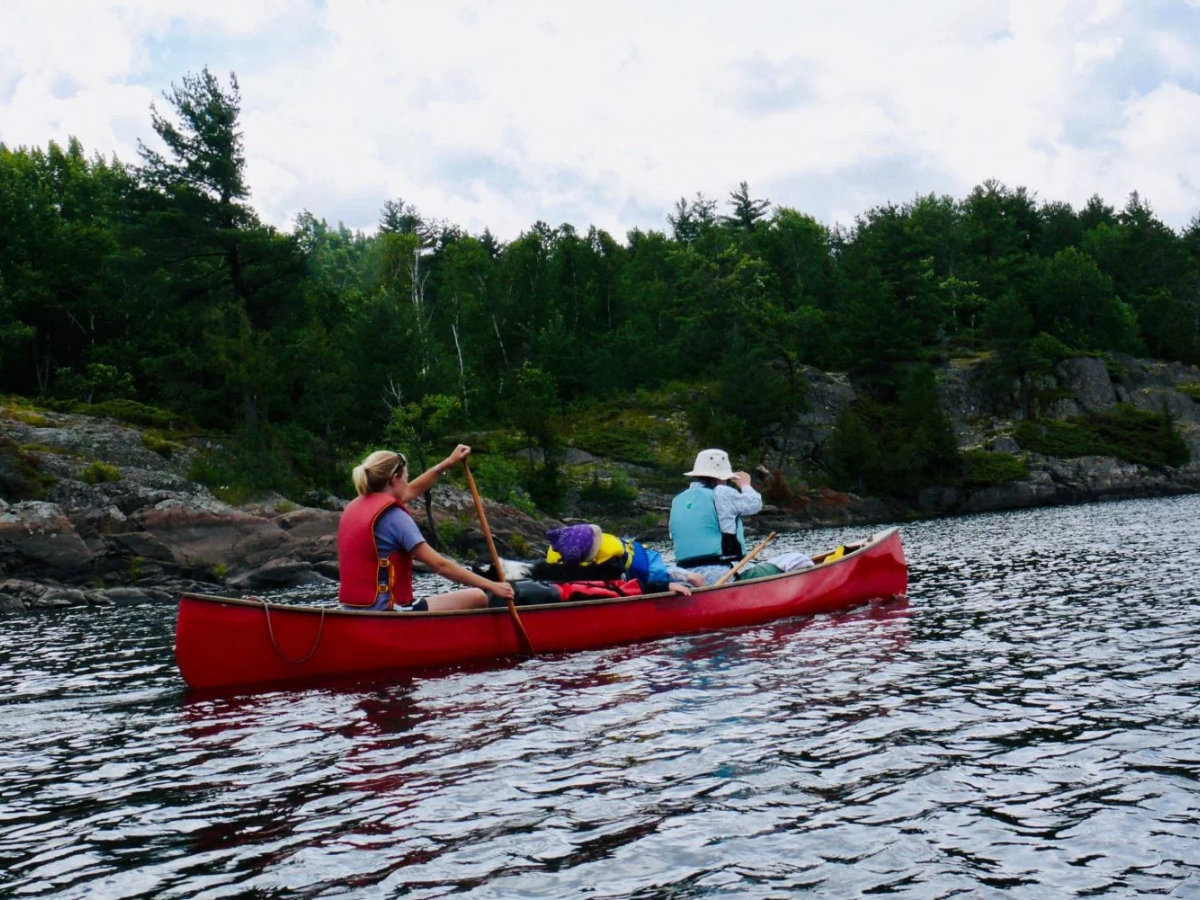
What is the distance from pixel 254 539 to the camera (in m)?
30.2

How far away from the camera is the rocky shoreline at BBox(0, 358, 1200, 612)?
2597 centimetres

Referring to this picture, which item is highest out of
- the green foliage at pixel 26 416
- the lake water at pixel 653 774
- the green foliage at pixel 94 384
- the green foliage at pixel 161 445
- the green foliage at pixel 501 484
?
the green foliage at pixel 94 384

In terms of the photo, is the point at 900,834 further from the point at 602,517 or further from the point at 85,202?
the point at 85,202

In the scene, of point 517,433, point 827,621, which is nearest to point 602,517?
point 517,433

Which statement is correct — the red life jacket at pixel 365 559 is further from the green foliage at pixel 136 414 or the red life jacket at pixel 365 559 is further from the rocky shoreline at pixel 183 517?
the green foliage at pixel 136 414

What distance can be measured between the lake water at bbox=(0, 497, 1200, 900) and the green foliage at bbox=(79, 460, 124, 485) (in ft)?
→ 68.1

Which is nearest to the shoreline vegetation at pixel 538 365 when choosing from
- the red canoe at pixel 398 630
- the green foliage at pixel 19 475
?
the green foliage at pixel 19 475

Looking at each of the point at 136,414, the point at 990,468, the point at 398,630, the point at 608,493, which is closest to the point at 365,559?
the point at 398,630

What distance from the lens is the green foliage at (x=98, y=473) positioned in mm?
32250

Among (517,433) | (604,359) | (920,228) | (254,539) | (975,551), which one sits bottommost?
(975,551)

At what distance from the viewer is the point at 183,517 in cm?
2950

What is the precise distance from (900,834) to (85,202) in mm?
71470

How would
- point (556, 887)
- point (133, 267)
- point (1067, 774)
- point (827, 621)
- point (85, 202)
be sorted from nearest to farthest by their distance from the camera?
1. point (556, 887)
2. point (1067, 774)
3. point (827, 621)
4. point (133, 267)
5. point (85, 202)

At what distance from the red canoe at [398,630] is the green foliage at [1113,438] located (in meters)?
58.6
